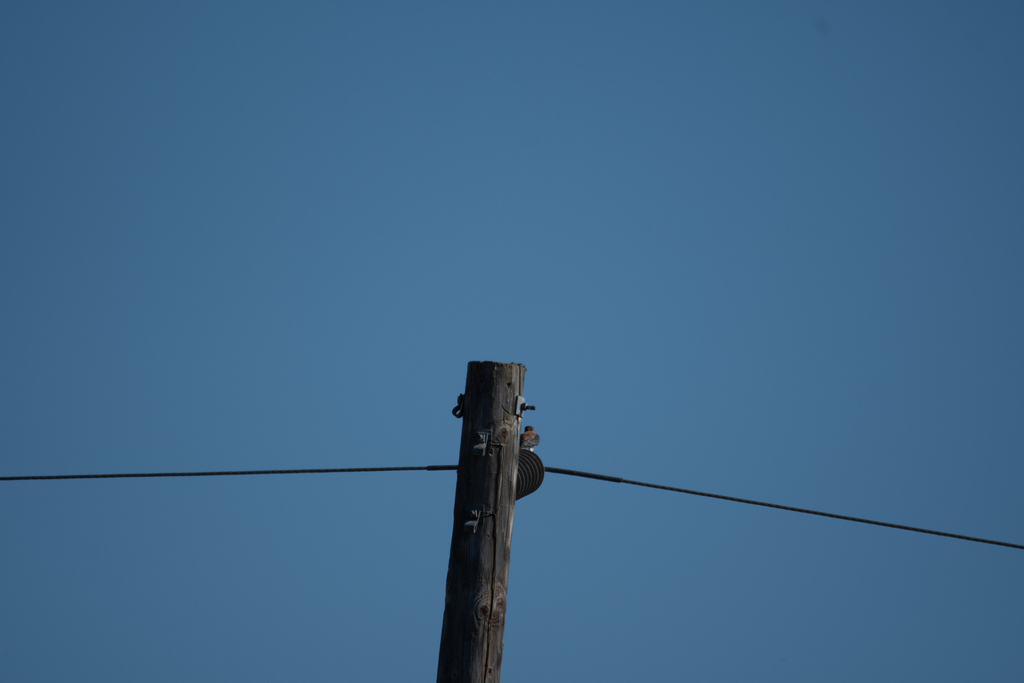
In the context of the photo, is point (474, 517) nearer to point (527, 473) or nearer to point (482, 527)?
point (482, 527)

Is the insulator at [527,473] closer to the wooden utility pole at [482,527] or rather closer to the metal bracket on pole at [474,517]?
the wooden utility pole at [482,527]

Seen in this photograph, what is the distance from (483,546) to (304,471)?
192cm

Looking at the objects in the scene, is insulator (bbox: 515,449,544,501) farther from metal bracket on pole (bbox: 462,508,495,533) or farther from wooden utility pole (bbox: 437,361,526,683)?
metal bracket on pole (bbox: 462,508,495,533)

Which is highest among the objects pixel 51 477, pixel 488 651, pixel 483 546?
pixel 51 477

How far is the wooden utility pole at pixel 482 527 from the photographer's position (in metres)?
5.76

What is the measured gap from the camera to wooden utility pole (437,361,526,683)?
5762mm

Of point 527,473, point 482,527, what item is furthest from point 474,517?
point 527,473

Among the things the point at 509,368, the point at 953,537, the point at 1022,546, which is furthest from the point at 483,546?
the point at 1022,546

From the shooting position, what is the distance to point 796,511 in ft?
21.9

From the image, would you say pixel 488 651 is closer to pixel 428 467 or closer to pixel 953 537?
pixel 428 467

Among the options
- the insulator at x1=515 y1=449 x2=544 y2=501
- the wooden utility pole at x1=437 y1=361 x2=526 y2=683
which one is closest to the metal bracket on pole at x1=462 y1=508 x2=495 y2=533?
the wooden utility pole at x1=437 y1=361 x2=526 y2=683

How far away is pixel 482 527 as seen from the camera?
590 cm

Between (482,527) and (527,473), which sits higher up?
(527,473)

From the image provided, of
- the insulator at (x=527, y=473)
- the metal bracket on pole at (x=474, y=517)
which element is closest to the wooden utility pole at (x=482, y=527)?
the metal bracket on pole at (x=474, y=517)
